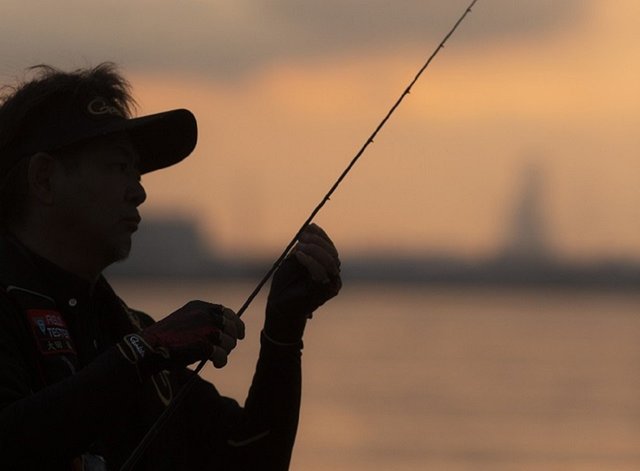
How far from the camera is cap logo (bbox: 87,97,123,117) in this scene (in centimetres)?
388

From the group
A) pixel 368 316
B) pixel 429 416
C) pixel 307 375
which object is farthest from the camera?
pixel 368 316

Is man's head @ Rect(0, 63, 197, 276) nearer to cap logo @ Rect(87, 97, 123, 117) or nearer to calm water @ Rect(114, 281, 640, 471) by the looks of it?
cap logo @ Rect(87, 97, 123, 117)

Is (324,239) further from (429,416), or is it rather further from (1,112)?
(429,416)

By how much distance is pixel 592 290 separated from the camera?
131125 mm

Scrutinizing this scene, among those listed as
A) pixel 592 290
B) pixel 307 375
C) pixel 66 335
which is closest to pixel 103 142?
pixel 66 335

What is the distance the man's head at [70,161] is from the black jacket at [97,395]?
12cm

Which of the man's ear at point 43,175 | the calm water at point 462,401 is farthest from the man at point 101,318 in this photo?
the calm water at point 462,401

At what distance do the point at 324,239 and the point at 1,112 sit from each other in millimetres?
790

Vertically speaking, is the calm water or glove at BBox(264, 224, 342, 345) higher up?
the calm water

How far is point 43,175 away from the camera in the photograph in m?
3.82

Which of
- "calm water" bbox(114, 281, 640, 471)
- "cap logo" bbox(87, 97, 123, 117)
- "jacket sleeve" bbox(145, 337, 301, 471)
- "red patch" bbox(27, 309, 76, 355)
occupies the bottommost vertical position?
"red patch" bbox(27, 309, 76, 355)

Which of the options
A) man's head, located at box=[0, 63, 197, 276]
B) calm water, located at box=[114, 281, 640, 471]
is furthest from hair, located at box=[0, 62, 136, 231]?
calm water, located at box=[114, 281, 640, 471]

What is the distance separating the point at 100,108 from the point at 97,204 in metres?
0.25

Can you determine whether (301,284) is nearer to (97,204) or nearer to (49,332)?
(97,204)
